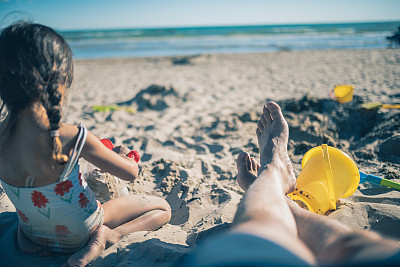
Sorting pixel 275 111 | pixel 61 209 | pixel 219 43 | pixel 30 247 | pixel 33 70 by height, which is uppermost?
pixel 219 43

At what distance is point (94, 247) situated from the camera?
144 centimetres

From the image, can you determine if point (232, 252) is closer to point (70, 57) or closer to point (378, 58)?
point (70, 57)

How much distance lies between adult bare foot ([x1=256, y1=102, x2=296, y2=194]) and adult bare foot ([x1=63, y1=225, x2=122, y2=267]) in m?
0.89

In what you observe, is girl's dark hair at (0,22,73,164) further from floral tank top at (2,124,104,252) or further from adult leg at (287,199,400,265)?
adult leg at (287,199,400,265)

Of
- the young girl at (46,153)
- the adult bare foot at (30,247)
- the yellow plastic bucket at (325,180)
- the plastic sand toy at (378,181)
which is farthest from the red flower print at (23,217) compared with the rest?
the plastic sand toy at (378,181)

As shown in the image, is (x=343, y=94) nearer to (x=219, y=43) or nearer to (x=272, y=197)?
(x=272, y=197)

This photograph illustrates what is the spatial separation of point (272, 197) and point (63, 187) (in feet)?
3.15

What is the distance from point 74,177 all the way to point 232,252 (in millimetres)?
910

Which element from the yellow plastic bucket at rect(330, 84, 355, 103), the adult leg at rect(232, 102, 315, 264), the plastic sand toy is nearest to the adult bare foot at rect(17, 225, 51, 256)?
the adult leg at rect(232, 102, 315, 264)

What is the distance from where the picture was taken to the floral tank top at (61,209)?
131cm

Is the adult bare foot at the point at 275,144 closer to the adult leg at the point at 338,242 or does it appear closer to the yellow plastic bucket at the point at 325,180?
the yellow plastic bucket at the point at 325,180

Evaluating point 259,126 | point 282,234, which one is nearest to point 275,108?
point 259,126

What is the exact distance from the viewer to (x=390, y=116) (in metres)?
3.06

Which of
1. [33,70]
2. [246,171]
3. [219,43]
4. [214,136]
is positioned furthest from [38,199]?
[219,43]
